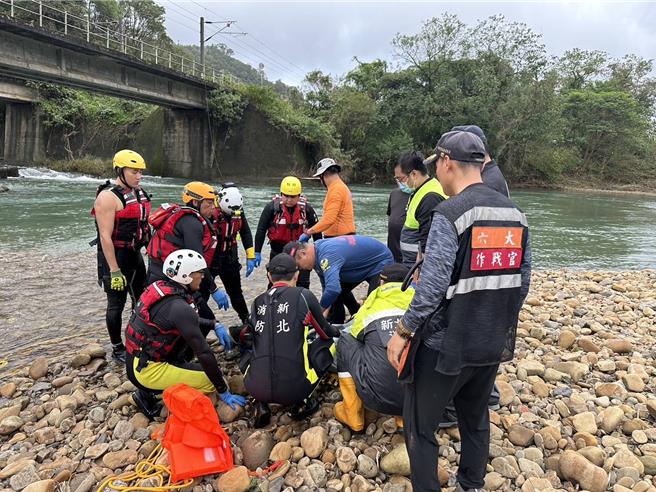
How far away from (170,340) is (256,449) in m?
1.03

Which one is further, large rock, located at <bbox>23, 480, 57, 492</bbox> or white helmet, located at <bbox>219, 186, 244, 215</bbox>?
white helmet, located at <bbox>219, 186, 244, 215</bbox>

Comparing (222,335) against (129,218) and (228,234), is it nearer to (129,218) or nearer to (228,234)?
(228,234)

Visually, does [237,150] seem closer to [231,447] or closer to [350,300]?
[350,300]

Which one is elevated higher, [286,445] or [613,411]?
[613,411]

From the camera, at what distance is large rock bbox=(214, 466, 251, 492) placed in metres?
2.52

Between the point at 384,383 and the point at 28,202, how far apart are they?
17.5m

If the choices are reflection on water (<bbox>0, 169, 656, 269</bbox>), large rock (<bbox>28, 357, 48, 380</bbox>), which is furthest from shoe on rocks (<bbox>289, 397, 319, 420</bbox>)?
reflection on water (<bbox>0, 169, 656, 269</bbox>)

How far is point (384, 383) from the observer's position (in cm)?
277

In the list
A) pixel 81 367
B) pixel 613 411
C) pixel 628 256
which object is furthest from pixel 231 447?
pixel 628 256

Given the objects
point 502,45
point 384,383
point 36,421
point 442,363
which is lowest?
point 36,421

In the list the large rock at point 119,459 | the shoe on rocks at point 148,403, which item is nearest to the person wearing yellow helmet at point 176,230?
the shoe on rocks at point 148,403

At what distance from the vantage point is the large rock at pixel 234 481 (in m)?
2.52

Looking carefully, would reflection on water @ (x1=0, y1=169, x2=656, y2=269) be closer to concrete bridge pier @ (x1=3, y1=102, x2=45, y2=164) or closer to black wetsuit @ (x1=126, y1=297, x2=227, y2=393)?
black wetsuit @ (x1=126, y1=297, x2=227, y2=393)

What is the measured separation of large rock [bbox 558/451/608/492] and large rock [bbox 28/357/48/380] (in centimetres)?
421
